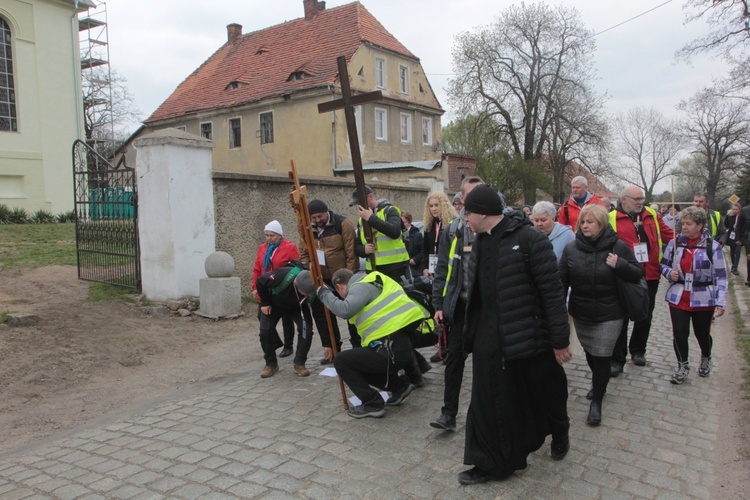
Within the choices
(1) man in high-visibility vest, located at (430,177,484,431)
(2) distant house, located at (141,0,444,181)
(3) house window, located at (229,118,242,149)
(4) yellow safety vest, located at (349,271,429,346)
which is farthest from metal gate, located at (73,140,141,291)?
(3) house window, located at (229,118,242,149)

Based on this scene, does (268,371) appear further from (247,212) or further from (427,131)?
(427,131)

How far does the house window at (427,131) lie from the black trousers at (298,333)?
95.7ft

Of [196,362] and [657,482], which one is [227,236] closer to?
[196,362]

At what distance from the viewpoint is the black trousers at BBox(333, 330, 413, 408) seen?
4.79 m

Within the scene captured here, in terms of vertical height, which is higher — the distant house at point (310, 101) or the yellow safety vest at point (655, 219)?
the distant house at point (310, 101)

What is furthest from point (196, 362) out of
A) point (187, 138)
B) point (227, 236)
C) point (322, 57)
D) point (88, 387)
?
point (322, 57)

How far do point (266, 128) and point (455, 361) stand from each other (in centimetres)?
2829

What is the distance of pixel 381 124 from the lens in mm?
31562

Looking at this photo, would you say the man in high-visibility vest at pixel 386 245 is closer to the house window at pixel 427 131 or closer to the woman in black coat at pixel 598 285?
the woman in black coat at pixel 598 285

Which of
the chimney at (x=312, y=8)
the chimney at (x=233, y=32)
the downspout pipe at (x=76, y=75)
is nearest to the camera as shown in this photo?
the downspout pipe at (x=76, y=75)

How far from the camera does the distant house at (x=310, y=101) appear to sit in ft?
94.4

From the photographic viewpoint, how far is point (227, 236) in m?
9.81

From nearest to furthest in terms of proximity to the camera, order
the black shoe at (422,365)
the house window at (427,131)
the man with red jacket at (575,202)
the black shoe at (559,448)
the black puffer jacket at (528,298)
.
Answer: the black puffer jacket at (528,298) → the black shoe at (559,448) → the black shoe at (422,365) → the man with red jacket at (575,202) → the house window at (427,131)

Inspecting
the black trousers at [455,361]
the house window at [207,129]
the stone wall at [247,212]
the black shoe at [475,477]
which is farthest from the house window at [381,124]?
the black shoe at [475,477]
